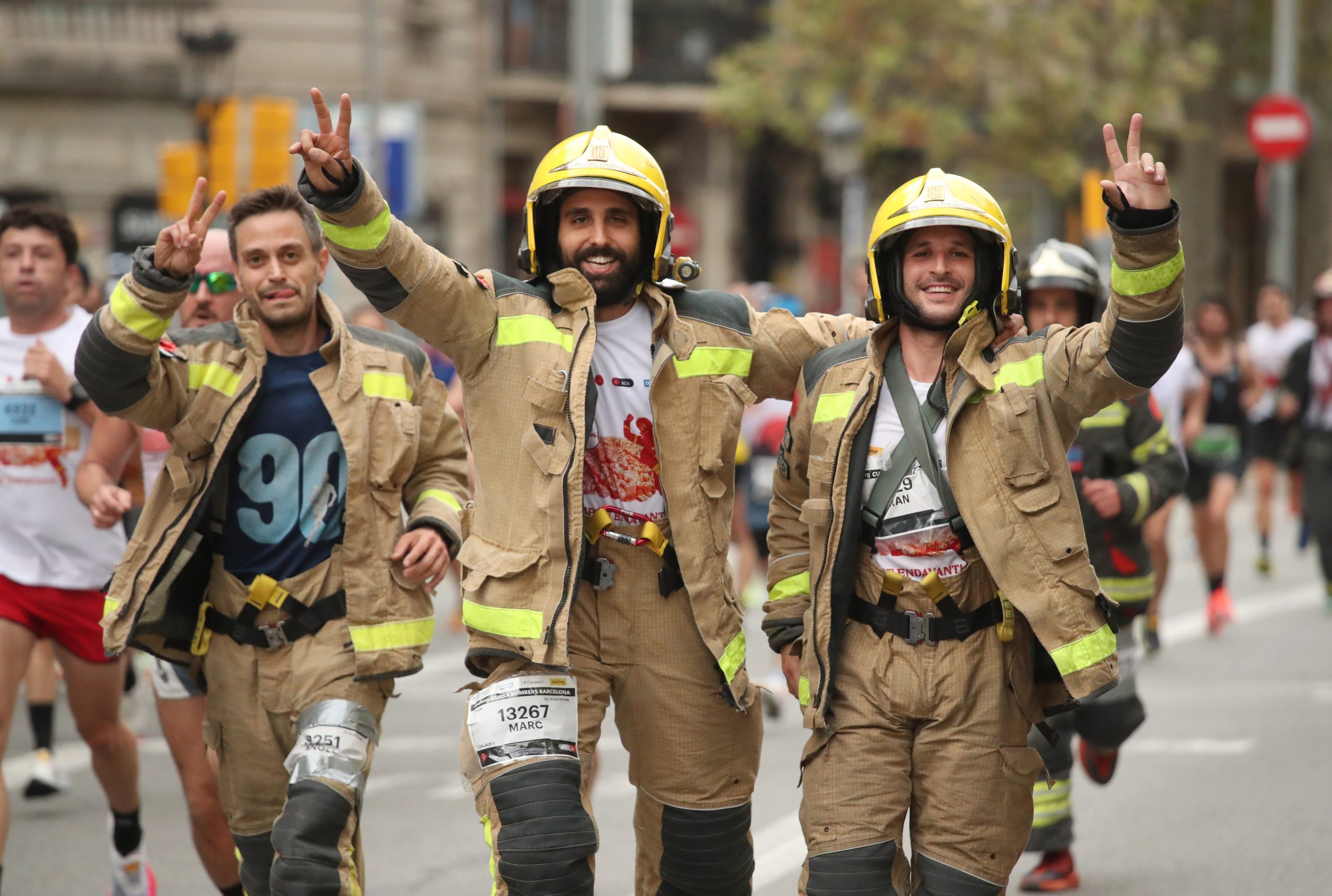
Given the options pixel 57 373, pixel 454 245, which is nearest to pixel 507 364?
pixel 57 373

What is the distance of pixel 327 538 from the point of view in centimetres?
525

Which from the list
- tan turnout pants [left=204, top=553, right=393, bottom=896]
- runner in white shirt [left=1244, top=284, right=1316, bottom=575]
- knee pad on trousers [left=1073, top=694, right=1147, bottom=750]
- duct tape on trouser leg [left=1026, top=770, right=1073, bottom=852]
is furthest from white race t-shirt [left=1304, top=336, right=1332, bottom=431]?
tan turnout pants [left=204, top=553, right=393, bottom=896]

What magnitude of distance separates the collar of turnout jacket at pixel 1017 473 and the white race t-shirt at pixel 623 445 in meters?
0.42

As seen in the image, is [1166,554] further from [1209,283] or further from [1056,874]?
[1209,283]

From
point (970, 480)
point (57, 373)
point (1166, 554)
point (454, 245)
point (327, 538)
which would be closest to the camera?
point (970, 480)

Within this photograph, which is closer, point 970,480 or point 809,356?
point 970,480

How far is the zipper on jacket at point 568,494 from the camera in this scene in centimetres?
462

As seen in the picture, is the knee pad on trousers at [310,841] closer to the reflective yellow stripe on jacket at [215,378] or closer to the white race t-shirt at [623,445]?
the white race t-shirt at [623,445]

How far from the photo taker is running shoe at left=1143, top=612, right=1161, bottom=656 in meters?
10.7

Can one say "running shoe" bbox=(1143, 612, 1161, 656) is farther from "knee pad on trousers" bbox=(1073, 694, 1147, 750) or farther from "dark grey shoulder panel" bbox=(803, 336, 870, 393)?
"dark grey shoulder panel" bbox=(803, 336, 870, 393)

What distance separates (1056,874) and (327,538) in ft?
9.59

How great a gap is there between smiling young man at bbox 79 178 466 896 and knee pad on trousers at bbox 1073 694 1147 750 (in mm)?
2375

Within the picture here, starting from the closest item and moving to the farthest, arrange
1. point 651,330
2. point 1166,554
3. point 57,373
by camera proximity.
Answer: point 651,330 → point 57,373 → point 1166,554

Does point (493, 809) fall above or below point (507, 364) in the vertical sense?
below
